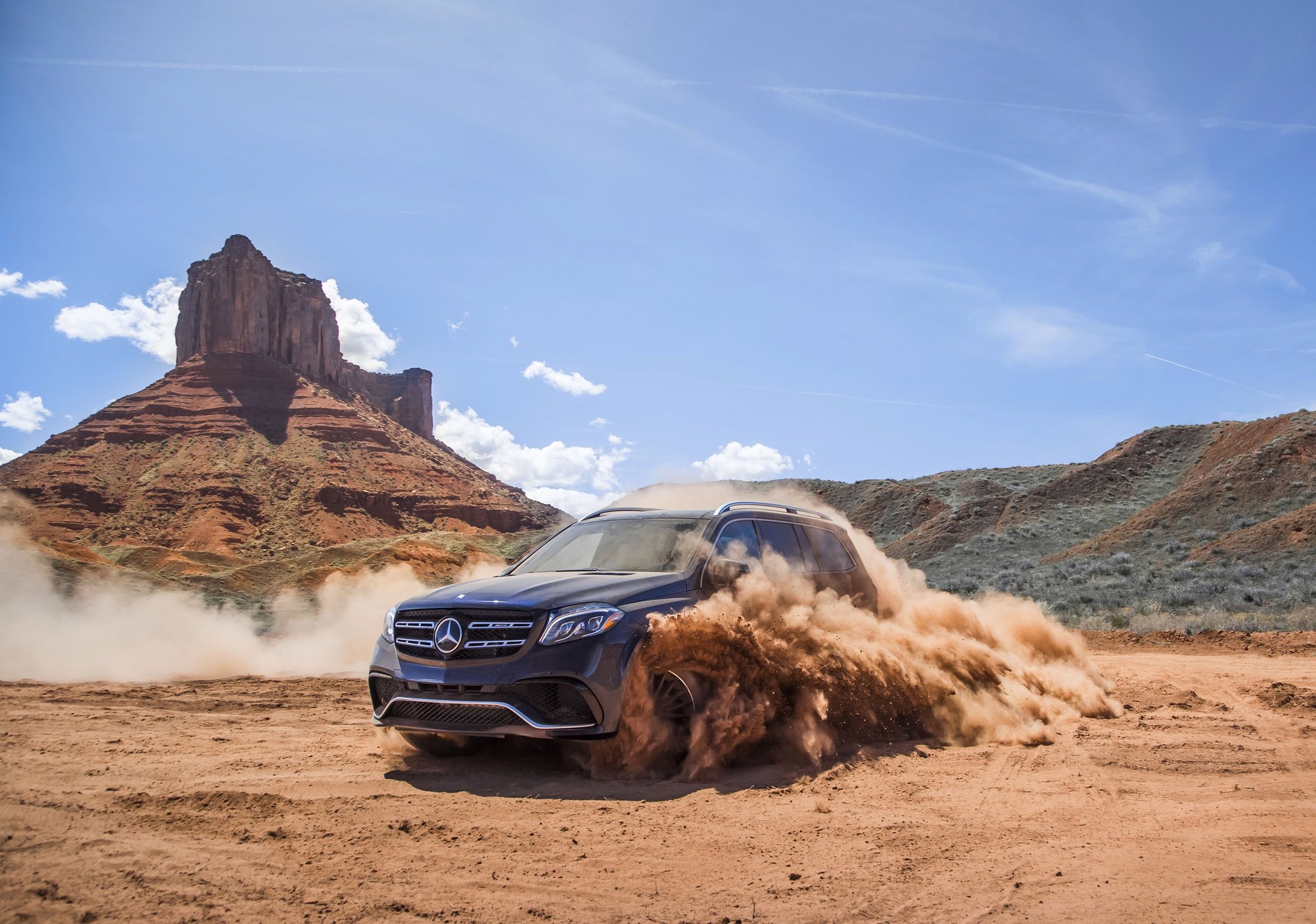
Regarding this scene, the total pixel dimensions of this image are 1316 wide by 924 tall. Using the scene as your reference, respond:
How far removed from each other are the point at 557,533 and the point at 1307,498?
A: 3893 centimetres

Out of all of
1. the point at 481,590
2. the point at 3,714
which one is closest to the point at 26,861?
the point at 481,590

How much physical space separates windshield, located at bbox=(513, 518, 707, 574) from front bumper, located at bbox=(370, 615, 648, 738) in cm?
107

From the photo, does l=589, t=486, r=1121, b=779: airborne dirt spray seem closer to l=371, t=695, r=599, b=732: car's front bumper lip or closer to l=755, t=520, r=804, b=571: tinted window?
l=755, t=520, r=804, b=571: tinted window

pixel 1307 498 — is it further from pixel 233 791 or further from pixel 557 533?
pixel 233 791

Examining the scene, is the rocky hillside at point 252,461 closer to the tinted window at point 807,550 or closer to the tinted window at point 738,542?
the tinted window at point 807,550

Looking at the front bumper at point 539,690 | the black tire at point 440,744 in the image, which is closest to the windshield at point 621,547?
the front bumper at point 539,690

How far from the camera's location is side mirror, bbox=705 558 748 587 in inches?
251

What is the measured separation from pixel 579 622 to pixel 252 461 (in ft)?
272

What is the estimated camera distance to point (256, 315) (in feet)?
323

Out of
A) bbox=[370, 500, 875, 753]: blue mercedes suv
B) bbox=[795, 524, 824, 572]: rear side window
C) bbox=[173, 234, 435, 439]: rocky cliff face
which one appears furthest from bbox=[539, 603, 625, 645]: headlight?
bbox=[173, 234, 435, 439]: rocky cliff face

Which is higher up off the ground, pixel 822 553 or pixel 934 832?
pixel 822 553

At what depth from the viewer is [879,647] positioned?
23.1ft

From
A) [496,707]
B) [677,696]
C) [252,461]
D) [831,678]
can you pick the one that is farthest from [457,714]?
[252,461]

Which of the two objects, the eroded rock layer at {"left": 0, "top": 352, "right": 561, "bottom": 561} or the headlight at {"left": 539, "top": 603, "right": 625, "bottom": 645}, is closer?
the headlight at {"left": 539, "top": 603, "right": 625, "bottom": 645}
